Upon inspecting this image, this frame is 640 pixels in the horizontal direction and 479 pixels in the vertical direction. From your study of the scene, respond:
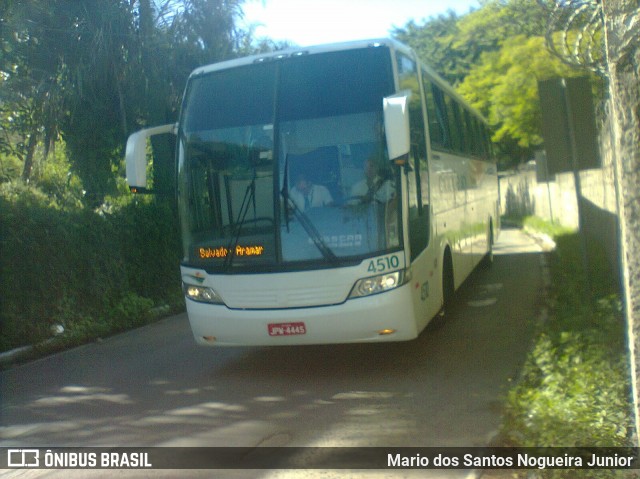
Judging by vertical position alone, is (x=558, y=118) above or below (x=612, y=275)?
above

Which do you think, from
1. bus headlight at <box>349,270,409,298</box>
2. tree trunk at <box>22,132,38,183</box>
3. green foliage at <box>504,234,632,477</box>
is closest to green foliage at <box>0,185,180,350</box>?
tree trunk at <box>22,132,38,183</box>

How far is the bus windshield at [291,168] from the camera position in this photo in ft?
26.7

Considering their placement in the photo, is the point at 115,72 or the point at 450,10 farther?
the point at 450,10

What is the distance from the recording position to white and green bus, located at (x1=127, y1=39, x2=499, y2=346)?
26.7 feet

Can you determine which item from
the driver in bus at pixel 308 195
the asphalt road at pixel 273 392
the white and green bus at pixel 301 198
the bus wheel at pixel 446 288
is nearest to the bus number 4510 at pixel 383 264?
the white and green bus at pixel 301 198

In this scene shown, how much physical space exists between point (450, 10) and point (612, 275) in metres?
37.2

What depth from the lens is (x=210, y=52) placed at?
1877 centimetres

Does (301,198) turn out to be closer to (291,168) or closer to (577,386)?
(291,168)

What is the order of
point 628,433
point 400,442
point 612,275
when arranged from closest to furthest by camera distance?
point 628,433 → point 400,442 → point 612,275

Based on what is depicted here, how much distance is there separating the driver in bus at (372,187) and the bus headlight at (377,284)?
76 centimetres

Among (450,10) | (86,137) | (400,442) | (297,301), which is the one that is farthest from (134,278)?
(450,10)

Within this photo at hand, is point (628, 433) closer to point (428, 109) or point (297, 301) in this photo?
point (297, 301)

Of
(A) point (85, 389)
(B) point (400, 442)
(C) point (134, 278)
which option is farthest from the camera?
(C) point (134, 278)

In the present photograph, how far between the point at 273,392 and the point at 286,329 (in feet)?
2.11
